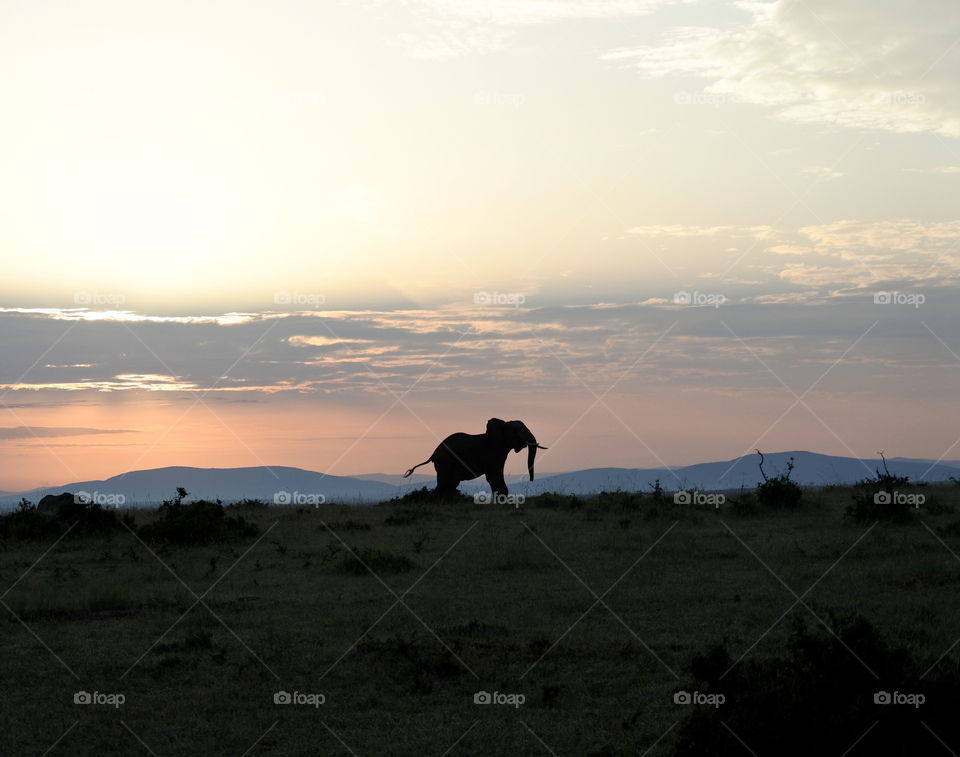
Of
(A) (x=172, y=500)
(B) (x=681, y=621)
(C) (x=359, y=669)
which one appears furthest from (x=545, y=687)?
(A) (x=172, y=500)

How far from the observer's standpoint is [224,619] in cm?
1433

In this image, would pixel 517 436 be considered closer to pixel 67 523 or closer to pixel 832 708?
pixel 67 523

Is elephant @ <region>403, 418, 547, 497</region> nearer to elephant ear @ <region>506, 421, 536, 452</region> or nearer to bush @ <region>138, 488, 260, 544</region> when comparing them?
elephant ear @ <region>506, 421, 536, 452</region>

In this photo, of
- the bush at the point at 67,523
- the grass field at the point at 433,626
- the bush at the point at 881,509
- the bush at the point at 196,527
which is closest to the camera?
the grass field at the point at 433,626

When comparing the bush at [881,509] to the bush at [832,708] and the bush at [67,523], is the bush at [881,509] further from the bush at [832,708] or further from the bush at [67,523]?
the bush at [67,523]

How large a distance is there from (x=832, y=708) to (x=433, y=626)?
6.41 m

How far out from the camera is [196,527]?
2219 centimetres

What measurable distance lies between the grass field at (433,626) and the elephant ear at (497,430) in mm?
10718

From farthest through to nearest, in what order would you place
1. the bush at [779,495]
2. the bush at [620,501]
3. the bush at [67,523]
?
the bush at [620,501], the bush at [779,495], the bush at [67,523]

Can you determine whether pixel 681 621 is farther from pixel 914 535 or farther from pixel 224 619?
pixel 914 535

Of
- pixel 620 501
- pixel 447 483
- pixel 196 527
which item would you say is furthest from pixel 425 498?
pixel 196 527

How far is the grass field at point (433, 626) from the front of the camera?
9750 millimetres

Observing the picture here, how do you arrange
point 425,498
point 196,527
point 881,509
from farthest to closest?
point 425,498, point 196,527, point 881,509

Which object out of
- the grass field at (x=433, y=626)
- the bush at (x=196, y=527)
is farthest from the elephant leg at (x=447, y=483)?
the grass field at (x=433, y=626)
